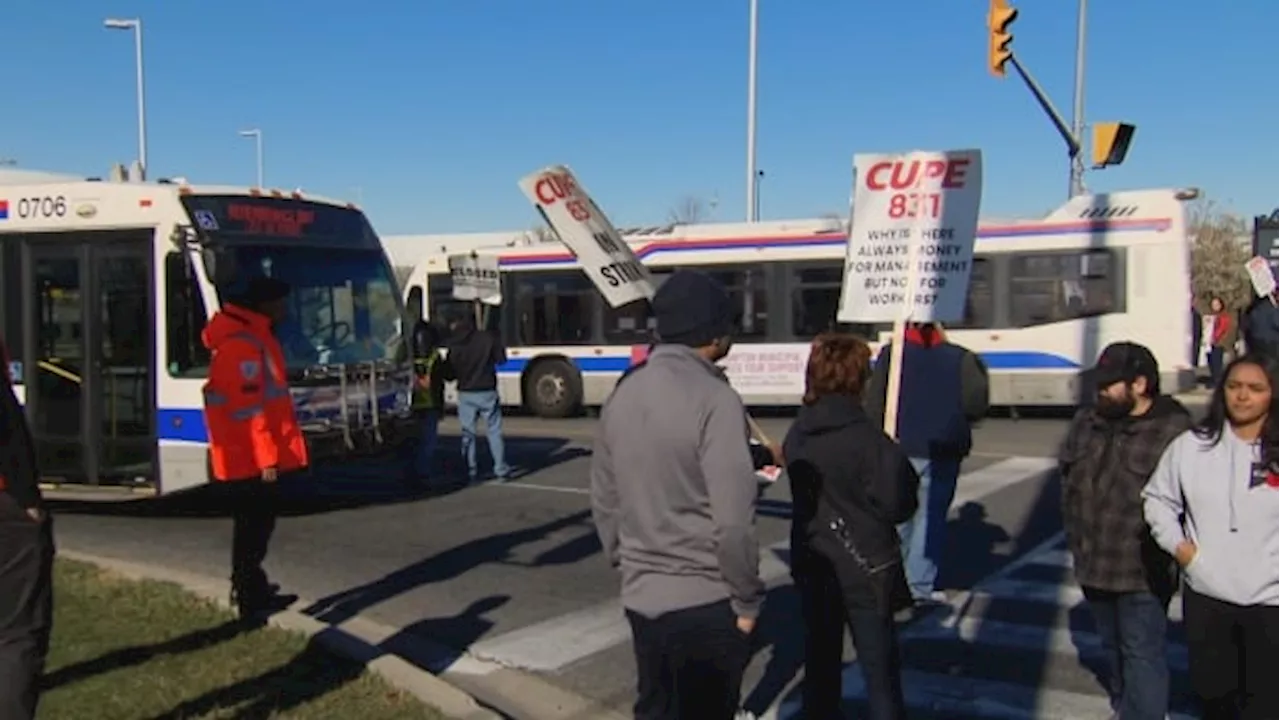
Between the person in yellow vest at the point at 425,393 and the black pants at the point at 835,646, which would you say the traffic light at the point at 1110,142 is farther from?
the black pants at the point at 835,646

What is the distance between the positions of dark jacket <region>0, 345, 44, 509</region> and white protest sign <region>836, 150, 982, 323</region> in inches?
167

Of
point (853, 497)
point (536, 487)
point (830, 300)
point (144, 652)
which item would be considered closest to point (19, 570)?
point (144, 652)

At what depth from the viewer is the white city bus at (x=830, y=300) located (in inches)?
689

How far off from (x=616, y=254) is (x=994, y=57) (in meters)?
13.0

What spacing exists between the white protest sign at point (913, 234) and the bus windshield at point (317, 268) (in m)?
5.40

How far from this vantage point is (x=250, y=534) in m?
6.83

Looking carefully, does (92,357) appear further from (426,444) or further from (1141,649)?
(1141,649)

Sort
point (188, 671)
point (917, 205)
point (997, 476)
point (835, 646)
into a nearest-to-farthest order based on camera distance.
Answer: point (835, 646) < point (188, 671) < point (917, 205) < point (997, 476)

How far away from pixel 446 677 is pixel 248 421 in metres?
1.83

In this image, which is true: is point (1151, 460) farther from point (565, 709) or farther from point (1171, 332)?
point (1171, 332)

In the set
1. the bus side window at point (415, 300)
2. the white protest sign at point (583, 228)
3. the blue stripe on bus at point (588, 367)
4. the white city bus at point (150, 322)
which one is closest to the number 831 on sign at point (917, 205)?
the white protest sign at point (583, 228)

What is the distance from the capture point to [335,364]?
10594mm

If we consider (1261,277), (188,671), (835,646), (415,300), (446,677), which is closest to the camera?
(835,646)

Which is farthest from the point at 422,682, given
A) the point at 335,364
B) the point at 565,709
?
the point at 335,364
